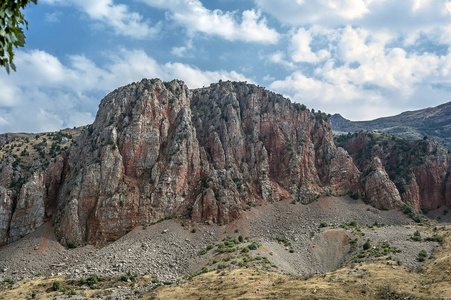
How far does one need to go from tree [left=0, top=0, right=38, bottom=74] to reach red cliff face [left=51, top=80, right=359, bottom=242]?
248ft

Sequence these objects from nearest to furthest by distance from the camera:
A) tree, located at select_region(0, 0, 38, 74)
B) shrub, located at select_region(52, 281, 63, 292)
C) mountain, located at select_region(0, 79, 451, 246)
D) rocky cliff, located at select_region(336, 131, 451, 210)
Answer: tree, located at select_region(0, 0, 38, 74)
shrub, located at select_region(52, 281, 63, 292)
mountain, located at select_region(0, 79, 451, 246)
rocky cliff, located at select_region(336, 131, 451, 210)

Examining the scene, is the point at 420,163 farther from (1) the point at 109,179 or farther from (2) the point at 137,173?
(1) the point at 109,179

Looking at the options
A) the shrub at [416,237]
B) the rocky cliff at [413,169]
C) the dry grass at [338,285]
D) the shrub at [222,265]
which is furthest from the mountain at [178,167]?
the dry grass at [338,285]

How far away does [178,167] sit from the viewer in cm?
8788

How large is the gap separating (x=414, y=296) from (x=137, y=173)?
74000 mm

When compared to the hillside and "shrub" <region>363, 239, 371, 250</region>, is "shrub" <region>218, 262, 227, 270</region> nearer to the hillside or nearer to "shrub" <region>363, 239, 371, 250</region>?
the hillside

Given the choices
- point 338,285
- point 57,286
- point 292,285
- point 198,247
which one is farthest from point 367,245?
point 57,286

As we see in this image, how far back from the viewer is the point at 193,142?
9650 centimetres

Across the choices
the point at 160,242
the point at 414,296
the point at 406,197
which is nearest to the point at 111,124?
the point at 160,242

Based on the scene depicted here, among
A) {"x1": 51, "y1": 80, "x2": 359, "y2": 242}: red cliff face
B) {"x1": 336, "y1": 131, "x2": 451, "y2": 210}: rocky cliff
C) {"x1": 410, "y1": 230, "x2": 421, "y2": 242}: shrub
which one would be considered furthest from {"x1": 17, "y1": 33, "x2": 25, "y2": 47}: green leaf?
{"x1": 336, "y1": 131, "x2": 451, "y2": 210}: rocky cliff

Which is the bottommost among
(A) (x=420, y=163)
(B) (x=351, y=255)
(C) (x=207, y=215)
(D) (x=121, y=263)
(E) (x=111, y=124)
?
(B) (x=351, y=255)

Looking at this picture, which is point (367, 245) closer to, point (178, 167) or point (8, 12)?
point (178, 167)

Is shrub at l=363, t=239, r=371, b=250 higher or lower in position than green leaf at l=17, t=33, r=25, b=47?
lower

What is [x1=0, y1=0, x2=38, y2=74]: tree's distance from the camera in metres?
5.80
